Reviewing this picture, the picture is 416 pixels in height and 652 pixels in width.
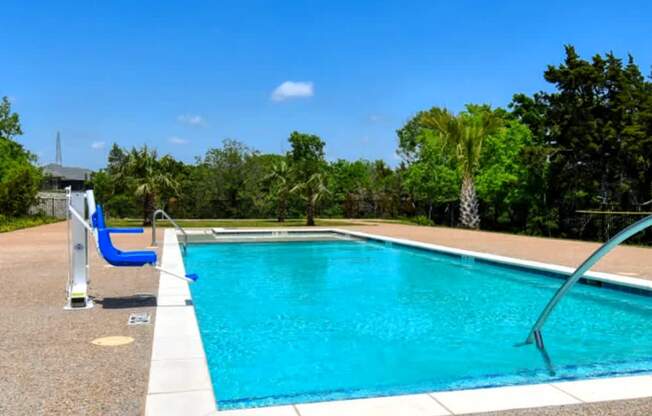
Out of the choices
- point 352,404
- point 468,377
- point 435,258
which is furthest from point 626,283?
point 352,404

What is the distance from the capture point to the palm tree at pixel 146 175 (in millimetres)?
22375

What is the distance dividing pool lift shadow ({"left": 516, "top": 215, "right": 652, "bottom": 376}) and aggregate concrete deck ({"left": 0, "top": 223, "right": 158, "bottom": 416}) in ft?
11.5

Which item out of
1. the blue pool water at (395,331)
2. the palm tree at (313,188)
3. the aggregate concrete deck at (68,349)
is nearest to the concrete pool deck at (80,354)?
the aggregate concrete deck at (68,349)

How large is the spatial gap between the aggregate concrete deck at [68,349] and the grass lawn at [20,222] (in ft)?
43.7

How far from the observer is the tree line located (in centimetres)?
2094

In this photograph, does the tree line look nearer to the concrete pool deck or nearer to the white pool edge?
the concrete pool deck

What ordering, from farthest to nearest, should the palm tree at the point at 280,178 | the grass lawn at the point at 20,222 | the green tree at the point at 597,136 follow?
the palm tree at the point at 280,178
the grass lawn at the point at 20,222
the green tree at the point at 597,136

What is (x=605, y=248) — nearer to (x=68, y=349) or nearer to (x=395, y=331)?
(x=395, y=331)

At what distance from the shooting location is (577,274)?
185 inches

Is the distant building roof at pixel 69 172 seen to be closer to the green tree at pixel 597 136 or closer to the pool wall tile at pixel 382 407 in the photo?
the green tree at pixel 597 136

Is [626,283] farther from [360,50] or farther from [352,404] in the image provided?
[360,50]

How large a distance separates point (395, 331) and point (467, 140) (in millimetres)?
19803

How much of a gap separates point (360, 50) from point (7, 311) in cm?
1850

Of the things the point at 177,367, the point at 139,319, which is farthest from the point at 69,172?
the point at 177,367
